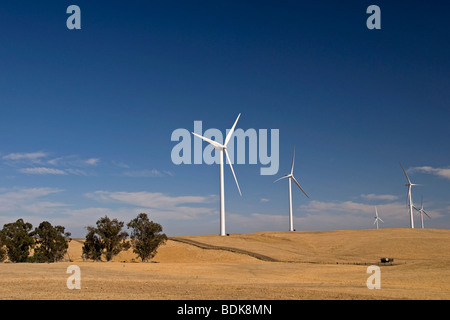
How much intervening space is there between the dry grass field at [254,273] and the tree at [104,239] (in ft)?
14.9

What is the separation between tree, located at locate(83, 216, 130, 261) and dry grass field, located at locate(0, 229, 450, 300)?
4549 millimetres

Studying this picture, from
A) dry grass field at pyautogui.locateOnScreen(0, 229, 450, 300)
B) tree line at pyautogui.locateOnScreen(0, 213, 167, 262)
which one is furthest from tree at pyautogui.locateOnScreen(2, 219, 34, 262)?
dry grass field at pyautogui.locateOnScreen(0, 229, 450, 300)

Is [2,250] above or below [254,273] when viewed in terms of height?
above

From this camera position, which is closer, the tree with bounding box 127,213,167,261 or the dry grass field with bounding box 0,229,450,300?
the dry grass field with bounding box 0,229,450,300

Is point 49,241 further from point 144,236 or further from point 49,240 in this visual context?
point 144,236

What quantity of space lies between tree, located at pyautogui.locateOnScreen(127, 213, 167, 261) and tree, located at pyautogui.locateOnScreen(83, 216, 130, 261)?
2.43 meters

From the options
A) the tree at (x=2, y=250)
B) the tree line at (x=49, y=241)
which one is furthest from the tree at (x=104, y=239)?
the tree at (x=2, y=250)

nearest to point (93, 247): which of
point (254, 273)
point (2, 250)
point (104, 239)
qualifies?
point (104, 239)

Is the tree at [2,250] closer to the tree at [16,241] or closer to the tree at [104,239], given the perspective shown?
the tree at [16,241]

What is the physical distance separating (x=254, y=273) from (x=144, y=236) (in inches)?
1086

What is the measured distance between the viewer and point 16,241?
62125 millimetres

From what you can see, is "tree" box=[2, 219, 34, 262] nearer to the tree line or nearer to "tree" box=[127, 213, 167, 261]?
the tree line

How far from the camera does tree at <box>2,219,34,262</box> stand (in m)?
61.6

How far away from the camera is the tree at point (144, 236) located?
2596 inches
